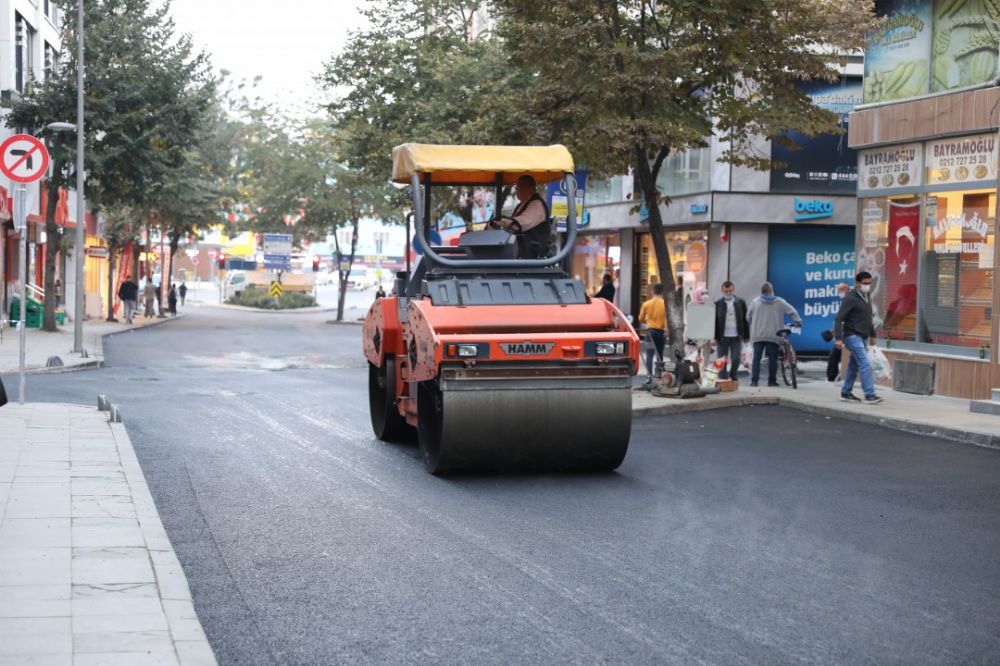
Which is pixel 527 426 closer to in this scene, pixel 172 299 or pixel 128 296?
pixel 128 296

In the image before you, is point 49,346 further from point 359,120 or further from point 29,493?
point 29,493

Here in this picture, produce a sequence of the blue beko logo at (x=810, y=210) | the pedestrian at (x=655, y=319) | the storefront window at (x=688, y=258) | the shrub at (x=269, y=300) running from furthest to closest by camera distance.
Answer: the shrub at (x=269, y=300)
the storefront window at (x=688, y=258)
the blue beko logo at (x=810, y=210)
the pedestrian at (x=655, y=319)

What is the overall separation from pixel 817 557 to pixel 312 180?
52743 mm

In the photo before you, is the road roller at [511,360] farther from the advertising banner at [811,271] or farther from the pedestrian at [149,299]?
the pedestrian at [149,299]

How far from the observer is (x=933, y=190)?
2056cm

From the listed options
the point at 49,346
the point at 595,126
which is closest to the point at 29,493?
the point at 595,126

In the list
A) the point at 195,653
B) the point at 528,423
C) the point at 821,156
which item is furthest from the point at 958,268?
the point at 195,653

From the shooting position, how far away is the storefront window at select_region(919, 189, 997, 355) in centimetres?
1925

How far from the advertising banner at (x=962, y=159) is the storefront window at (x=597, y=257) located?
16181 mm

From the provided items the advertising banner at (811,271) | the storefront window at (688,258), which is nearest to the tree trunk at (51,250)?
the storefront window at (688,258)

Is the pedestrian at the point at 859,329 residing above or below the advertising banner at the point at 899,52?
below

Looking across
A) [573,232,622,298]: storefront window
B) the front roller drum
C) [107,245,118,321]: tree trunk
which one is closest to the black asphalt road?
the front roller drum

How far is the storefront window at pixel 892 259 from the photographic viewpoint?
832 inches

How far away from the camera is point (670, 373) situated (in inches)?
753
